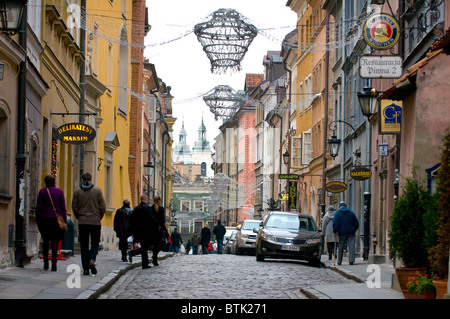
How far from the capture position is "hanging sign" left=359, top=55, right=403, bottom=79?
21.1 meters

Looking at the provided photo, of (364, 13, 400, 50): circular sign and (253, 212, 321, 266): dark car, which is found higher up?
(364, 13, 400, 50): circular sign

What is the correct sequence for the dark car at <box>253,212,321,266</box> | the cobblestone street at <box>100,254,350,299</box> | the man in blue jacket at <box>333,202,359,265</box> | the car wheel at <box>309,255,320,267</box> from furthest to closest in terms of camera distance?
the car wheel at <box>309,255,320,267</box> → the dark car at <box>253,212,321,266</box> → the man in blue jacket at <box>333,202,359,265</box> → the cobblestone street at <box>100,254,350,299</box>

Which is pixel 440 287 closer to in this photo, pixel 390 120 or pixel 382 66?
pixel 382 66

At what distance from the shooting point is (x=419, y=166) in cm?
1464

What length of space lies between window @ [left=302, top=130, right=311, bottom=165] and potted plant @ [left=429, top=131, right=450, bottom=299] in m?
42.6

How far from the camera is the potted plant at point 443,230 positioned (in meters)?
12.2

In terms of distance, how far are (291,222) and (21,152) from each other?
12.0 meters

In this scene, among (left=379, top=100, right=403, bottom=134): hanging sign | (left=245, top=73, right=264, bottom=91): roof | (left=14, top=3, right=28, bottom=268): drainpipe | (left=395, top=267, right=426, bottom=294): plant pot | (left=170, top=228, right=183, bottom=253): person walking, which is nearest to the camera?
(left=395, top=267, right=426, bottom=294): plant pot

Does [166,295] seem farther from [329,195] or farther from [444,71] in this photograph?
[329,195]

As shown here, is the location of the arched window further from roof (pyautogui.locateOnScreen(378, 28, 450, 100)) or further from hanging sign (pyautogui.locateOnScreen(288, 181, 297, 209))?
roof (pyautogui.locateOnScreen(378, 28, 450, 100))

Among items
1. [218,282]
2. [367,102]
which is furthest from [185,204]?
[218,282]

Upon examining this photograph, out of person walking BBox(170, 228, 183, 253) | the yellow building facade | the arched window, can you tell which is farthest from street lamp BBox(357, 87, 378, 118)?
person walking BBox(170, 228, 183, 253)

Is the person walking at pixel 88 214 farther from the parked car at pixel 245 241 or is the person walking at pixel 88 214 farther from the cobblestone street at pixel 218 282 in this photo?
the parked car at pixel 245 241
